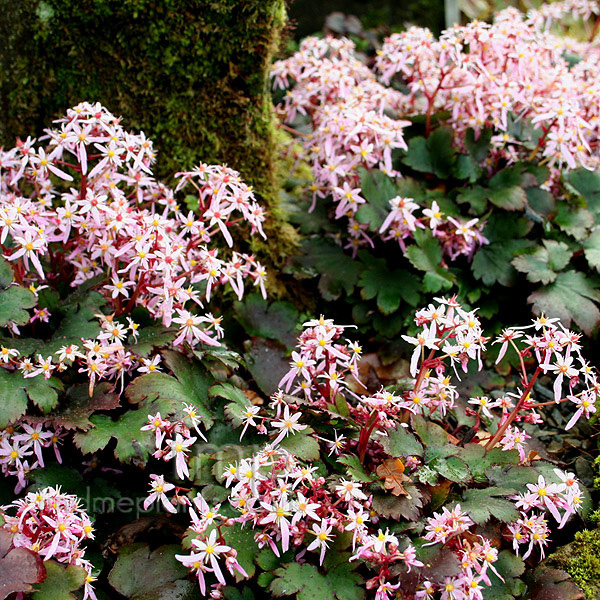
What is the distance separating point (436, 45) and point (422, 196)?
0.78m

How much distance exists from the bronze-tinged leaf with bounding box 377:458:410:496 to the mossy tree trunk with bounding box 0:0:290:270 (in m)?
1.82

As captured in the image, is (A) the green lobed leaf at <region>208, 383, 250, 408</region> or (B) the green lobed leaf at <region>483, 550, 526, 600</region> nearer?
(B) the green lobed leaf at <region>483, 550, 526, 600</region>

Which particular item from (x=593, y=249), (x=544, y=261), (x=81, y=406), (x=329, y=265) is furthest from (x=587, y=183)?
(x=81, y=406)

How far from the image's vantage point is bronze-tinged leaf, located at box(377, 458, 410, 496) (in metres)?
1.91

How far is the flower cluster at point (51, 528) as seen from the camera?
1.78 m

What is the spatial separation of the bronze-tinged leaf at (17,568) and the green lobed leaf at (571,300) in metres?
2.21

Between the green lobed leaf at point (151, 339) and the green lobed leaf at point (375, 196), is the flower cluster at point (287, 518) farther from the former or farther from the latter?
the green lobed leaf at point (375, 196)

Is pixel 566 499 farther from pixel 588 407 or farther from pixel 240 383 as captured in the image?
pixel 240 383

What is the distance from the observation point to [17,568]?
162 centimetres

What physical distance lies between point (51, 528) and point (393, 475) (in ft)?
3.53

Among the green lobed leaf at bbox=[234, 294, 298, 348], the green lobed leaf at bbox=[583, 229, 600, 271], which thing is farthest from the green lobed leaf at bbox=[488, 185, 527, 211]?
the green lobed leaf at bbox=[234, 294, 298, 348]

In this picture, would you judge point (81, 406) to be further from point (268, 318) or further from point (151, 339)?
point (268, 318)

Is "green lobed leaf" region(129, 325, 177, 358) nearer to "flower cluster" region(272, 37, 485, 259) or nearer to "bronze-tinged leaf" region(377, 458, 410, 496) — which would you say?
"bronze-tinged leaf" region(377, 458, 410, 496)

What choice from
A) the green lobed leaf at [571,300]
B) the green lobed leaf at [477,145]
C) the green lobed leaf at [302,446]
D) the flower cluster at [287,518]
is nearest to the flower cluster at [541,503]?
the flower cluster at [287,518]
